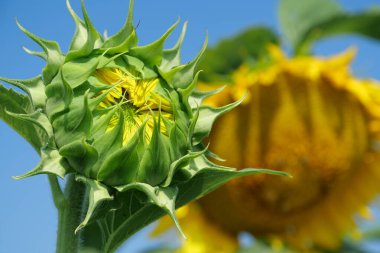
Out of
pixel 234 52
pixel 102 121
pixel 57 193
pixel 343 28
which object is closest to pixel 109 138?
pixel 102 121

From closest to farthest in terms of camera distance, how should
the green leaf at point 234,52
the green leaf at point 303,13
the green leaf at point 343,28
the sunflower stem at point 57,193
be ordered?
the sunflower stem at point 57,193 → the green leaf at point 234,52 → the green leaf at point 343,28 → the green leaf at point 303,13

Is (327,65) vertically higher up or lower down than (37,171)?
lower down

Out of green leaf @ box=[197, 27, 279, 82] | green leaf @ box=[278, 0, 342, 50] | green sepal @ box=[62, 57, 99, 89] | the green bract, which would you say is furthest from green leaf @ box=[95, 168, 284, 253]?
green leaf @ box=[278, 0, 342, 50]

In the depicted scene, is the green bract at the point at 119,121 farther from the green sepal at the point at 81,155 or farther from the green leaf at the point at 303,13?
the green leaf at the point at 303,13

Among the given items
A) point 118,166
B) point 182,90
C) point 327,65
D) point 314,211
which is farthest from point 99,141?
point 314,211

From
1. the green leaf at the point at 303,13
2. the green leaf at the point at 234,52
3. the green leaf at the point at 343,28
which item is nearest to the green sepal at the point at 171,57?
the green leaf at the point at 234,52

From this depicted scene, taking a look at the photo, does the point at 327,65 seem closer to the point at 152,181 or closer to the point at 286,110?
the point at 286,110
